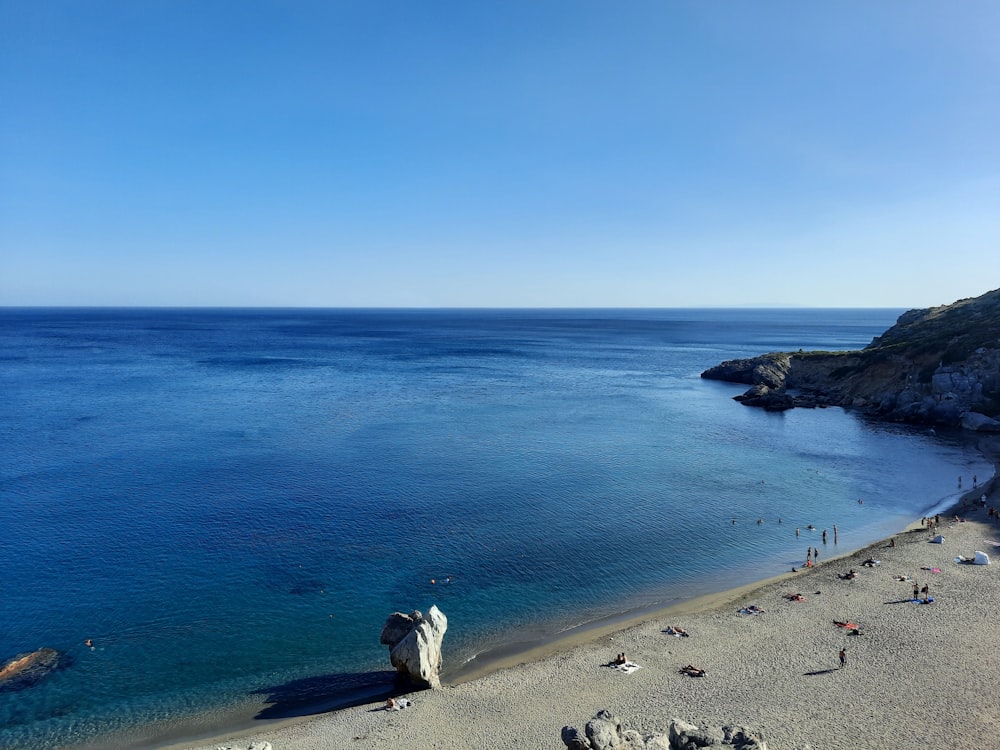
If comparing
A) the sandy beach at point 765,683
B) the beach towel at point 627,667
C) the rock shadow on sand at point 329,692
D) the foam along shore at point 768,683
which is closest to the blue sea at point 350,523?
the rock shadow on sand at point 329,692

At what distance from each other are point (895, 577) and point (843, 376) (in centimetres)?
7630

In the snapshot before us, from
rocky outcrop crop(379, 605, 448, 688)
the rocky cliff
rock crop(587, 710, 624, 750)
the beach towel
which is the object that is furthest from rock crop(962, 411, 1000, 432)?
rock crop(587, 710, 624, 750)

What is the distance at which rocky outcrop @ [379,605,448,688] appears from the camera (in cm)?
2845

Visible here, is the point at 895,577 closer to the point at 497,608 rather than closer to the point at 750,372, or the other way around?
the point at 497,608

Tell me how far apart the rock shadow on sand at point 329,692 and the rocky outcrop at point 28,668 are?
427 inches

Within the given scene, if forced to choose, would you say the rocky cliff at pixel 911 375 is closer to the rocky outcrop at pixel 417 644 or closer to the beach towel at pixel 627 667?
the beach towel at pixel 627 667

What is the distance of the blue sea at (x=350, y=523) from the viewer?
101 ft

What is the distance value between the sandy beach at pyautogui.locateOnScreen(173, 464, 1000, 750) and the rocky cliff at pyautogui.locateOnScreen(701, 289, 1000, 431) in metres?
53.5

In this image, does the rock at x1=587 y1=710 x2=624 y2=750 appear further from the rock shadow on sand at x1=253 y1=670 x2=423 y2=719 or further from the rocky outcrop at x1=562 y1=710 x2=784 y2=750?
the rock shadow on sand at x1=253 y1=670 x2=423 y2=719

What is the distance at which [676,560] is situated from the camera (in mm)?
42812

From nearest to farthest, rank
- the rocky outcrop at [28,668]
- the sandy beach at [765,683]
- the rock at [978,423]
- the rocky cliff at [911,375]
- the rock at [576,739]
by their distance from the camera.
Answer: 1. the rock at [576,739]
2. the sandy beach at [765,683]
3. the rocky outcrop at [28,668]
4. the rock at [978,423]
5. the rocky cliff at [911,375]

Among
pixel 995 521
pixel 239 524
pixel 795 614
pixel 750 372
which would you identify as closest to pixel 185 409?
pixel 239 524

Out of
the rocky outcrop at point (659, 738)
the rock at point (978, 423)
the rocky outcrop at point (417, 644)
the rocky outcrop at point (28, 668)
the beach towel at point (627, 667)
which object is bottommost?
the rocky outcrop at point (28, 668)

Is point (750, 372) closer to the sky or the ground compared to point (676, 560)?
closer to the sky
